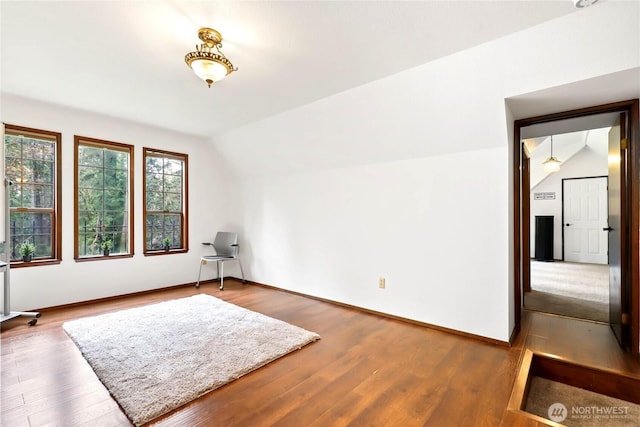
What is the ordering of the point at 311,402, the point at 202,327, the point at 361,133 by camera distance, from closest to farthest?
the point at 311,402 < the point at 202,327 < the point at 361,133

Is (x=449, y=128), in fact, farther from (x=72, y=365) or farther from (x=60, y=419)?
(x=72, y=365)

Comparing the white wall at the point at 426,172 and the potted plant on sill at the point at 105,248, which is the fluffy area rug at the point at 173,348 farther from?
the white wall at the point at 426,172

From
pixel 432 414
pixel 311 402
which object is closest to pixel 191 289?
pixel 311 402

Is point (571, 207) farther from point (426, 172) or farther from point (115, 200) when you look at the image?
point (115, 200)

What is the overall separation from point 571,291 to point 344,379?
424 centimetres

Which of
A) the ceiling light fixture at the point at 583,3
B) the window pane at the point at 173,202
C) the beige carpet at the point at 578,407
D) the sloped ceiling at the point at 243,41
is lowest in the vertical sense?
the beige carpet at the point at 578,407

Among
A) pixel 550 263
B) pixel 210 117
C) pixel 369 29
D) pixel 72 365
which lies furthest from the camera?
pixel 550 263

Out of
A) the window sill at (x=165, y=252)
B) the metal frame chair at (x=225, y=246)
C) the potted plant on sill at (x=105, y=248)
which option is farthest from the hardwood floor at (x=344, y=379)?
the metal frame chair at (x=225, y=246)

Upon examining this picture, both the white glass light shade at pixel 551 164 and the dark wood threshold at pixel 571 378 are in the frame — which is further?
the white glass light shade at pixel 551 164

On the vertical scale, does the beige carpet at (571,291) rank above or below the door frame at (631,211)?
below

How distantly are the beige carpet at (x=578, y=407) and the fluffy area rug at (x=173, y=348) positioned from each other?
1.79m

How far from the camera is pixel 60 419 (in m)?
1.68

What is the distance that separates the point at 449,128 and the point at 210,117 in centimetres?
300

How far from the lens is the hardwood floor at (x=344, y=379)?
1.71 meters
